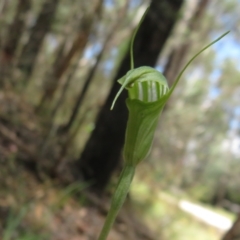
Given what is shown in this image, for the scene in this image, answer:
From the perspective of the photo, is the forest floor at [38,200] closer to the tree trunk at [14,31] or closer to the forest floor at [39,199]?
the forest floor at [39,199]

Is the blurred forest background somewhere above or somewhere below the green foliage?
below

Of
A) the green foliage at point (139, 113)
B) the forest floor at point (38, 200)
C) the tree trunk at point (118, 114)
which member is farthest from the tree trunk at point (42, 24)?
the green foliage at point (139, 113)

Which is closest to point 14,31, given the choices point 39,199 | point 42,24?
point 42,24

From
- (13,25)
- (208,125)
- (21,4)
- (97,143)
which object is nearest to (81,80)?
(21,4)

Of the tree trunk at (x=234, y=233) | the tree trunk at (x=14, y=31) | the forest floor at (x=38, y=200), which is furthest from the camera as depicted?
the tree trunk at (x=14, y=31)

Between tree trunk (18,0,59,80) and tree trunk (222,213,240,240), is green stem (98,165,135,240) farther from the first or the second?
tree trunk (18,0,59,80)

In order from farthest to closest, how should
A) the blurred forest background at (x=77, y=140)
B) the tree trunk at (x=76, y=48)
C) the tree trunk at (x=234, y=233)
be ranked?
1. the tree trunk at (x=76, y=48)
2. the blurred forest background at (x=77, y=140)
3. the tree trunk at (x=234, y=233)

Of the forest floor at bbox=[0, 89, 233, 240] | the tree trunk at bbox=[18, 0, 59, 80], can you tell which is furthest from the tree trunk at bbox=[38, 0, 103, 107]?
the forest floor at bbox=[0, 89, 233, 240]

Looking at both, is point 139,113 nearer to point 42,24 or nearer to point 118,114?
point 118,114
